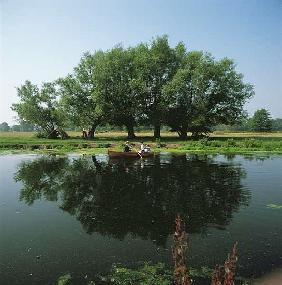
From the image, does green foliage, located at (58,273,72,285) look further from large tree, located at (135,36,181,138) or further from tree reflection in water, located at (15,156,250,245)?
large tree, located at (135,36,181,138)

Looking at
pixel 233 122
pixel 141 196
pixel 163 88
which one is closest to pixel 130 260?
pixel 141 196

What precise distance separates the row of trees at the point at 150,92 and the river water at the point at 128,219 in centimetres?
4606

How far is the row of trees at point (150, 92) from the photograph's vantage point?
79.4 metres

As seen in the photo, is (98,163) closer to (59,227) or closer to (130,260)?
(59,227)

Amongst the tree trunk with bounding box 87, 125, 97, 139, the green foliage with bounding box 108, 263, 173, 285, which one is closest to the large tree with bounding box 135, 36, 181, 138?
the tree trunk with bounding box 87, 125, 97, 139

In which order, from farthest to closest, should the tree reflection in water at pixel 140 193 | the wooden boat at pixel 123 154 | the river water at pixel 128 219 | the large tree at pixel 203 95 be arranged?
the large tree at pixel 203 95, the wooden boat at pixel 123 154, the tree reflection in water at pixel 140 193, the river water at pixel 128 219

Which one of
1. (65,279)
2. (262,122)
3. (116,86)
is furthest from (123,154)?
(262,122)

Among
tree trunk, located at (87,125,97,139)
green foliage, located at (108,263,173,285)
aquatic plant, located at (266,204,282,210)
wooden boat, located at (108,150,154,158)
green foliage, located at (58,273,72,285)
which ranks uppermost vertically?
tree trunk, located at (87,125,97,139)

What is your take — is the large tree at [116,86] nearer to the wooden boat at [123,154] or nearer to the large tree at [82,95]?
the large tree at [82,95]

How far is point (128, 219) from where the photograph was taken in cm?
1862

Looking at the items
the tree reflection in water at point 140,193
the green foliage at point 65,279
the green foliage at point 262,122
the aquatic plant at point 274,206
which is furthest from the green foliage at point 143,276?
the green foliage at point 262,122

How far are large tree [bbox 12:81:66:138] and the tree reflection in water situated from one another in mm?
46425

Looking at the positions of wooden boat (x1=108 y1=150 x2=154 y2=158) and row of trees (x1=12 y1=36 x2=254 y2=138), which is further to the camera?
row of trees (x1=12 y1=36 x2=254 y2=138)

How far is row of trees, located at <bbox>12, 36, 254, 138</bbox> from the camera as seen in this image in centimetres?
7938
